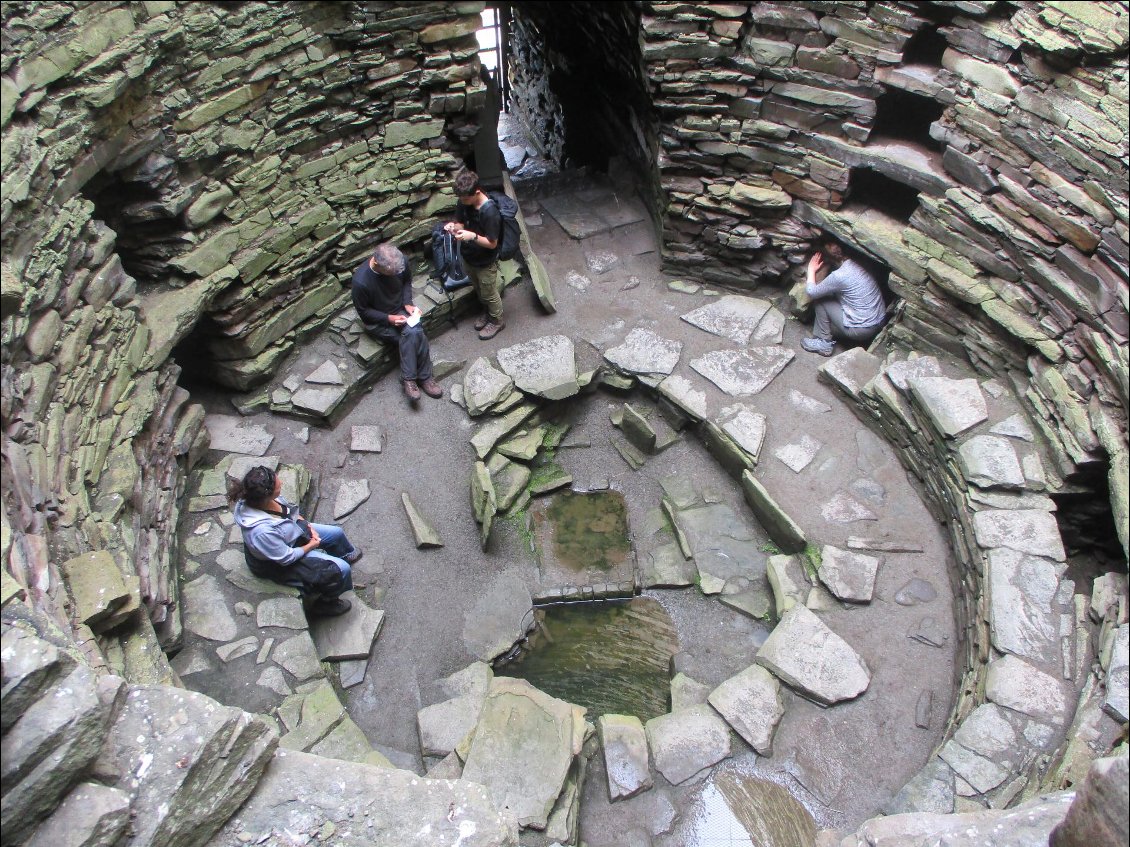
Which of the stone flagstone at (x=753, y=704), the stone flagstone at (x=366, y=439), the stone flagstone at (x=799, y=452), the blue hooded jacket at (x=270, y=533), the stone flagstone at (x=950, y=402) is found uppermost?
the blue hooded jacket at (x=270, y=533)

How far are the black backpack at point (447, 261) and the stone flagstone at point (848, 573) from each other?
414cm

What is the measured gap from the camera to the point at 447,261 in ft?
26.5

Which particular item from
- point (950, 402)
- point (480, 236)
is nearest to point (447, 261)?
point (480, 236)

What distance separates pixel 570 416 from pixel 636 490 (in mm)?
1002

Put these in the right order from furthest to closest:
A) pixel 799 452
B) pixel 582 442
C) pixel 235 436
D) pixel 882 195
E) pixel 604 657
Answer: pixel 582 442
pixel 882 195
pixel 799 452
pixel 235 436
pixel 604 657

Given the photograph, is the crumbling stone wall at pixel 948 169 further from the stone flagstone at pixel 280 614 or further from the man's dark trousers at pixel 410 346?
the stone flagstone at pixel 280 614

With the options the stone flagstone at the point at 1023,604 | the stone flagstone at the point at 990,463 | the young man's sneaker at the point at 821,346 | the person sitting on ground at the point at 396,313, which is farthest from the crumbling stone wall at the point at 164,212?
the stone flagstone at the point at 1023,604

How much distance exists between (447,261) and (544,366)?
134 cm

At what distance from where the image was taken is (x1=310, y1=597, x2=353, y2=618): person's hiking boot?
21.6 ft

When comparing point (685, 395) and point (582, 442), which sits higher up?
point (685, 395)

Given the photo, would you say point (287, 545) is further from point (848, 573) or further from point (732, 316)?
point (732, 316)

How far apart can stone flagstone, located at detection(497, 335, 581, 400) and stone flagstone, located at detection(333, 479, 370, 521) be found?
52.2 inches

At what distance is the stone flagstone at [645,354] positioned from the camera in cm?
823

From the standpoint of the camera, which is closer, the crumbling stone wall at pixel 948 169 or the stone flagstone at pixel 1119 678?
the stone flagstone at pixel 1119 678
